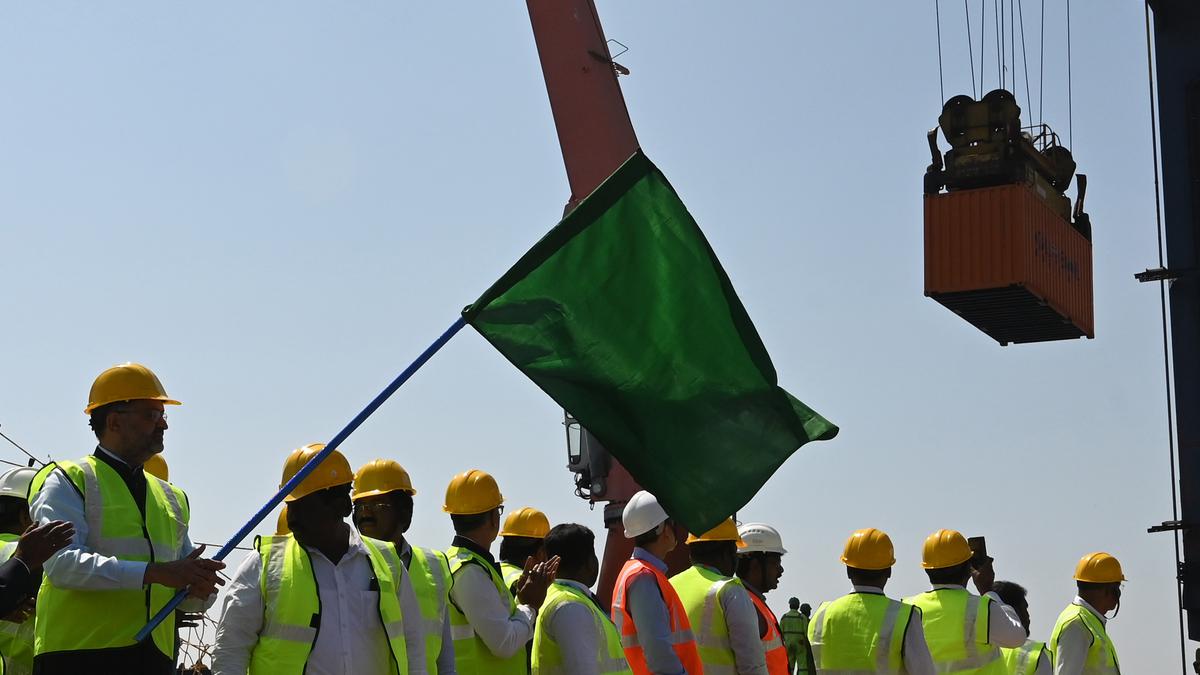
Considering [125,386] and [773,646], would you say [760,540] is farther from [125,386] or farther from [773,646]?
[125,386]

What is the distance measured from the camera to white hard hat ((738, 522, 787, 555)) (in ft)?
24.8

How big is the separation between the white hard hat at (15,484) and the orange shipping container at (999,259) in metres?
19.8

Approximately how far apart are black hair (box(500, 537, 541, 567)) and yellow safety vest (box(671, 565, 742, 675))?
2.70 ft

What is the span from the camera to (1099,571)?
9.79 metres

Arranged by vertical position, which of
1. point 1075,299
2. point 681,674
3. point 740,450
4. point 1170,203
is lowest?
point 681,674

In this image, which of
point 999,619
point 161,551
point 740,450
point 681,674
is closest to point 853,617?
point 999,619

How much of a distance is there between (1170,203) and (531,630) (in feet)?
34.1

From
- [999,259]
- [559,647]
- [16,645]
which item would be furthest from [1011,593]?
[999,259]

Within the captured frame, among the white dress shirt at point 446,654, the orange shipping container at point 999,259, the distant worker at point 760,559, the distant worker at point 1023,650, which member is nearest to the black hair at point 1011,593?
the distant worker at point 1023,650

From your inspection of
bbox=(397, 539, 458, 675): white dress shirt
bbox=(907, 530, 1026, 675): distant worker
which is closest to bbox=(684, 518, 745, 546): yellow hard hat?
bbox=(397, 539, 458, 675): white dress shirt

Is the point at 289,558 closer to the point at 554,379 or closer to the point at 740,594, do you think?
the point at 554,379

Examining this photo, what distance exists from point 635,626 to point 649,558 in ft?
0.98

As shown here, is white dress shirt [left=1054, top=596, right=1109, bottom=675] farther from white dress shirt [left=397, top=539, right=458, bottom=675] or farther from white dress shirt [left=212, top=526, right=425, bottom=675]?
white dress shirt [left=212, top=526, right=425, bottom=675]

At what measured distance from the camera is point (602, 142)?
69.0ft
